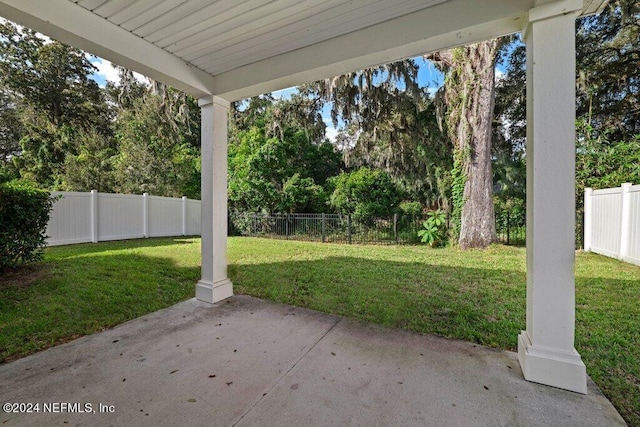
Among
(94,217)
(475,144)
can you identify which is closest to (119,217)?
(94,217)

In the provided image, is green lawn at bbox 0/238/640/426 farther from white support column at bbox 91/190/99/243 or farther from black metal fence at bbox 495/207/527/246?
black metal fence at bbox 495/207/527/246

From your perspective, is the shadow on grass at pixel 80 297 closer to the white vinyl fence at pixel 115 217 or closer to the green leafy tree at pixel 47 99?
the white vinyl fence at pixel 115 217

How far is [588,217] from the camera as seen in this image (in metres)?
6.22

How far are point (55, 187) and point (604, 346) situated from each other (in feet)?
49.2

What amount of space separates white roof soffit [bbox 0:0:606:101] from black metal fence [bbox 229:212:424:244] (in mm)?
6902

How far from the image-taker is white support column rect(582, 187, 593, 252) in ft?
20.2

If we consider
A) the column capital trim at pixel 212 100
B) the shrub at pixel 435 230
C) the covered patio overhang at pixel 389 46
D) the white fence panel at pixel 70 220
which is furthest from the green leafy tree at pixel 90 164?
the shrub at pixel 435 230

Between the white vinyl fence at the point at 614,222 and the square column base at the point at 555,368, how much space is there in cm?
474

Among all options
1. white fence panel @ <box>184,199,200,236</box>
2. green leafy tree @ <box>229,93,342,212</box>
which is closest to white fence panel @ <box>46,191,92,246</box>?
white fence panel @ <box>184,199,200,236</box>

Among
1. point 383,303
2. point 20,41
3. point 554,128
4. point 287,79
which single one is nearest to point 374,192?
point 383,303

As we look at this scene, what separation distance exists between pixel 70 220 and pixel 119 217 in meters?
1.15

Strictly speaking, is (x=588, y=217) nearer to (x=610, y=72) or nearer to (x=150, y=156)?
(x=610, y=72)

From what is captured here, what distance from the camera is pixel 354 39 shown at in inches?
94.0

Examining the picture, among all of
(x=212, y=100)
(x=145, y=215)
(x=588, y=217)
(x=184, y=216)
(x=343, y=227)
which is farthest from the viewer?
(x=184, y=216)
